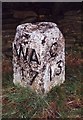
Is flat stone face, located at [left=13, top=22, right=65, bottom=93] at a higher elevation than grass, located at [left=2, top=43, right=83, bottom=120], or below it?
higher

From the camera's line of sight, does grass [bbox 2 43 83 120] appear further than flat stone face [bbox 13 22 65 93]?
No

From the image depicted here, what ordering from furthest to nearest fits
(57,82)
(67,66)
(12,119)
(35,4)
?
(35,4), (67,66), (57,82), (12,119)

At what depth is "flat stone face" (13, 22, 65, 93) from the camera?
149 inches

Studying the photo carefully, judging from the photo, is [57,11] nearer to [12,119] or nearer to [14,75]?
[14,75]

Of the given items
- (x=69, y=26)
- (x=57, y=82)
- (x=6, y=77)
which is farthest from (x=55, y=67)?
(x=69, y=26)

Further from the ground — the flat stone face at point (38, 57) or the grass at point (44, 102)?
the flat stone face at point (38, 57)

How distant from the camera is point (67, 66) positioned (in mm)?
4406

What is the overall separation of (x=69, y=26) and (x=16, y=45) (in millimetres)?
1236

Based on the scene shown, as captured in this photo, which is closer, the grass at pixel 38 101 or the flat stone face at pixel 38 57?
the grass at pixel 38 101

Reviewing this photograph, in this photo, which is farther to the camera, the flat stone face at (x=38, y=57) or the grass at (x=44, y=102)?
the flat stone face at (x=38, y=57)

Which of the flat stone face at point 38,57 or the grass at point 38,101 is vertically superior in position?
the flat stone face at point 38,57

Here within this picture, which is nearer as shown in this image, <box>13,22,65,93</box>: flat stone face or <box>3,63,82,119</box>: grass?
<box>3,63,82,119</box>: grass

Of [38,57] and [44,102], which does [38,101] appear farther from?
[38,57]

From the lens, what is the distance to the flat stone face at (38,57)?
3795 millimetres
